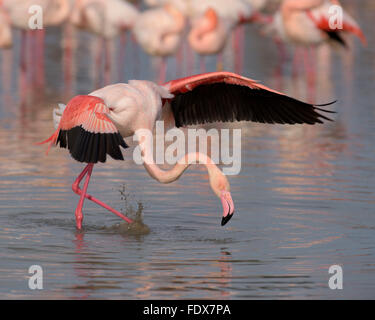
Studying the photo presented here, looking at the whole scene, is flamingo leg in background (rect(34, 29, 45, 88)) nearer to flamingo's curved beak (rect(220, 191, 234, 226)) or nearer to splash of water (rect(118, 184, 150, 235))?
splash of water (rect(118, 184, 150, 235))

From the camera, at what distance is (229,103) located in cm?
854

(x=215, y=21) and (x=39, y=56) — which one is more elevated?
(x=215, y=21)

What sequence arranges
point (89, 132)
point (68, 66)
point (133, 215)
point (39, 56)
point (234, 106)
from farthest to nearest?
point (68, 66) < point (39, 56) < point (234, 106) < point (133, 215) < point (89, 132)

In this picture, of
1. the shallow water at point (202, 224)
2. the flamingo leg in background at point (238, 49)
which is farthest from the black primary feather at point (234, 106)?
the flamingo leg in background at point (238, 49)

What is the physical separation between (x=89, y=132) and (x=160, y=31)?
8.89m

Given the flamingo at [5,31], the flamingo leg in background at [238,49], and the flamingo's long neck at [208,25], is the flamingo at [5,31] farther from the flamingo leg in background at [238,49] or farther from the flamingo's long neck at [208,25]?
the flamingo leg in background at [238,49]

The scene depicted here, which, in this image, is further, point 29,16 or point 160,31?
point 29,16

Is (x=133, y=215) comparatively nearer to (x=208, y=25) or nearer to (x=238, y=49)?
(x=208, y=25)

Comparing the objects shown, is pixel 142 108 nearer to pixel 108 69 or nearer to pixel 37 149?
pixel 37 149

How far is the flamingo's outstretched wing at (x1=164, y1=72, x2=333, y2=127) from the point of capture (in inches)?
320

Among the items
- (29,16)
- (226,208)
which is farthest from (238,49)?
(226,208)

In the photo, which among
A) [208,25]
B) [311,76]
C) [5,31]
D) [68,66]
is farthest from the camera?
[68,66]

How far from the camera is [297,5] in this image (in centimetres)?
1684

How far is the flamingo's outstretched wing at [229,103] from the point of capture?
8.12 m
